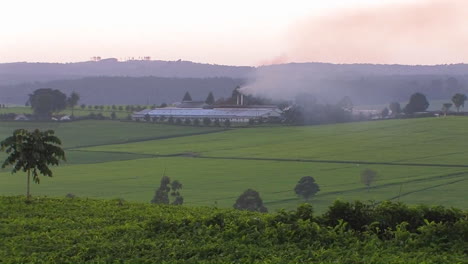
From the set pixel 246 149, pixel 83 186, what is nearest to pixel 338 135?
pixel 246 149

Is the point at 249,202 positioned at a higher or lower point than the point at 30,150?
lower

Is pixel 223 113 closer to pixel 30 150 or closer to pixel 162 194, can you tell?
pixel 162 194

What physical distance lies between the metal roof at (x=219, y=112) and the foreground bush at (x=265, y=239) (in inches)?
5108

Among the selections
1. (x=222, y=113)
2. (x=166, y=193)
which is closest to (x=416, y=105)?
(x=222, y=113)

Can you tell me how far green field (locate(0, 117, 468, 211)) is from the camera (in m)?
72.4

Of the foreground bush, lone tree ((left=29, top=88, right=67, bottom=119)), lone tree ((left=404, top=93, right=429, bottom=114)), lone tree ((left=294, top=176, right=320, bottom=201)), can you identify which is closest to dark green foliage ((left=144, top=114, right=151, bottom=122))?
lone tree ((left=29, top=88, right=67, bottom=119))

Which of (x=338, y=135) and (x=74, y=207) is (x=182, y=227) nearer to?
(x=74, y=207)

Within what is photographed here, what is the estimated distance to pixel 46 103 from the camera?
15500 cm

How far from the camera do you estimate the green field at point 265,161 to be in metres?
72.4

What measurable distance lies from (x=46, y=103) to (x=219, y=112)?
33.0 meters

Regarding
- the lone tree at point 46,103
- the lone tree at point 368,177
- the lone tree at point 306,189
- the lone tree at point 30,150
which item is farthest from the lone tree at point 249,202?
the lone tree at point 46,103

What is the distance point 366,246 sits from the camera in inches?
793

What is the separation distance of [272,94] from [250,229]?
176 metres

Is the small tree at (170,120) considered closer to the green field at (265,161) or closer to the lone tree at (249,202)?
the green field at (265,161)
